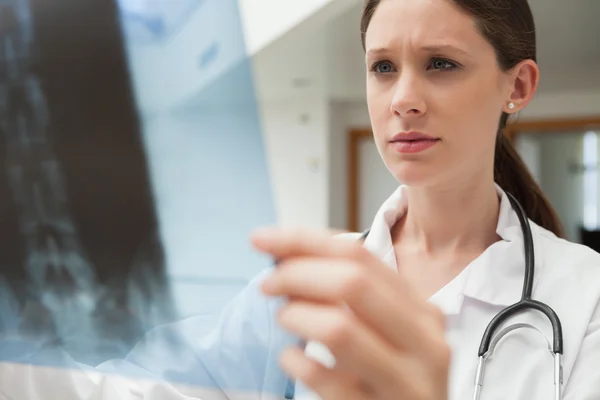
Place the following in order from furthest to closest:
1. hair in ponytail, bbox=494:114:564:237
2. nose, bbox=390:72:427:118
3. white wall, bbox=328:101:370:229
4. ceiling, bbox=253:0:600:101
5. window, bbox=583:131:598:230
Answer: window, bbox=583:131:598:230 → white wall, bbox=328:101:370:229 → ceiling, bbox=253:0:600:101 → hair in ponytail, bbox=494:114:564:237 → nose, bbox=390:72:427:118

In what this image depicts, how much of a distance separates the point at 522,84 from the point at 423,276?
0.69ft

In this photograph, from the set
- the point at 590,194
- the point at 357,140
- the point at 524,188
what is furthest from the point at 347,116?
the point at 524,188

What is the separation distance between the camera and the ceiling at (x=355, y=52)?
94.0 inches

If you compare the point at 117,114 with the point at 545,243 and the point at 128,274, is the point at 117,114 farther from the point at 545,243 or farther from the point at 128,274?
the point at 545,243

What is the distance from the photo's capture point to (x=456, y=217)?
59 cm

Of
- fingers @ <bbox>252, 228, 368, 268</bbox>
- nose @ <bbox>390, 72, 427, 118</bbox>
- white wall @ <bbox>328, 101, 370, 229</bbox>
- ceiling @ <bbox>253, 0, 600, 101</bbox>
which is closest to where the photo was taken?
fingers @ <bbox>252, 228, 368, 268</bbox>

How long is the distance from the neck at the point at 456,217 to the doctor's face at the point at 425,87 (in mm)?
89

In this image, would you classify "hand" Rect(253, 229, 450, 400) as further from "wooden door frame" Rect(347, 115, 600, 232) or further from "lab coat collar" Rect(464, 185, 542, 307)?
"wooden door frame" Rect(347, 115, 600, 232)

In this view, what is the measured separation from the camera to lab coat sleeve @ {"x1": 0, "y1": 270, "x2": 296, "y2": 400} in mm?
234

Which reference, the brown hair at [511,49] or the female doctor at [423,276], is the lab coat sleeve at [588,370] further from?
the brown hair at [511,49]

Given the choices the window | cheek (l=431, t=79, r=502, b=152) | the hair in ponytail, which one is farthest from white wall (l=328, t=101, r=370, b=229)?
cheek (l=431, t=79, r=502, b=152)

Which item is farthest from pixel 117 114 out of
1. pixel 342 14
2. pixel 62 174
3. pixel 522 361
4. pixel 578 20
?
pixel 578 20

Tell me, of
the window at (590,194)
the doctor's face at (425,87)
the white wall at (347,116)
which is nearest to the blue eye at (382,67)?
the doctor's face at (425,87)

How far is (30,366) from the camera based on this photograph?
240 millimetres
